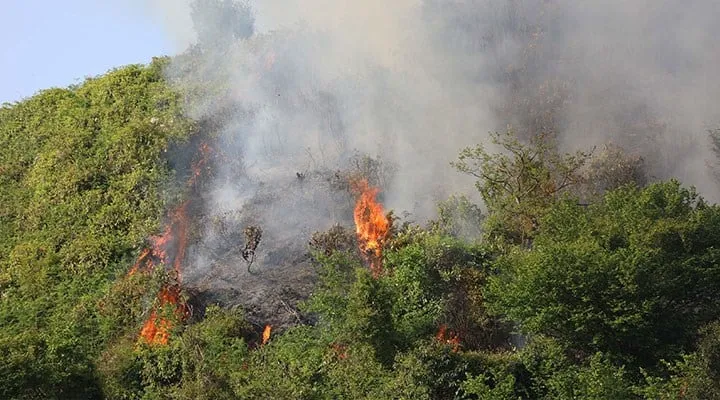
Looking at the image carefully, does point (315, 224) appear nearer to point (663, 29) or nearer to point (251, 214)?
point (251, 214)

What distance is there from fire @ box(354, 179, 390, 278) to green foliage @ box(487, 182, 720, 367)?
657 cm

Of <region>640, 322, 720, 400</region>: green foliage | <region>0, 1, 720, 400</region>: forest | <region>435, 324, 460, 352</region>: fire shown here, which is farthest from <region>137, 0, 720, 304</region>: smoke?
<region>640, 322, 720, 400</region>: green foliage

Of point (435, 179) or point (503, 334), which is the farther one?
point (435, 179)

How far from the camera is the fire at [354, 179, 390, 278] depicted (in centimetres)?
3641

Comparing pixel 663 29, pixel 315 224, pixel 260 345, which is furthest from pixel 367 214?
pixel 663 29

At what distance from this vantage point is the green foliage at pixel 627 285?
28141 mm

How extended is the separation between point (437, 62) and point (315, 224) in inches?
663

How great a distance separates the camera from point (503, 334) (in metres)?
33.1

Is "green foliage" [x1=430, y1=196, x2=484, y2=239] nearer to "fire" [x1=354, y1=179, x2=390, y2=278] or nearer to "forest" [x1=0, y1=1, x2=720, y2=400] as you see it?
"forest" [x1=0, y1=1, x2=720, y2=400]

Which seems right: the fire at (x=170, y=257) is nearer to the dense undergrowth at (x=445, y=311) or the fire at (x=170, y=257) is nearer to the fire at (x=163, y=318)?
the fire at (x=163, y=318)

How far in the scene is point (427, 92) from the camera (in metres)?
50.1

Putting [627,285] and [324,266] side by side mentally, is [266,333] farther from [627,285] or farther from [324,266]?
[627,285]

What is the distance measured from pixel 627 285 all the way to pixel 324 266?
10.8m

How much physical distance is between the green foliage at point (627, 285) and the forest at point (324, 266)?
80mm
